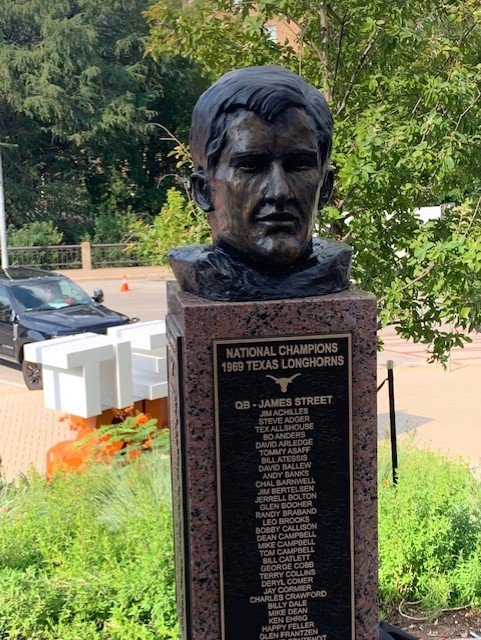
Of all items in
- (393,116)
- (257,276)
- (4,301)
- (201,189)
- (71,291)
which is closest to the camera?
(257,276)

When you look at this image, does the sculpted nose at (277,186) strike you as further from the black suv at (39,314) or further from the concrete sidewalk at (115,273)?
the concrete sidewalk at (115,273)

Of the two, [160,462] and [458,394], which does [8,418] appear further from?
[458,394]

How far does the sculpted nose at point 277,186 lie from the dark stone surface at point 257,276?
0.35 metres

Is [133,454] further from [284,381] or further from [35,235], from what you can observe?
[35,235]

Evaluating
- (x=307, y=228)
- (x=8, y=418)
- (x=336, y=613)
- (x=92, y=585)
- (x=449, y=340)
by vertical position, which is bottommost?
(x=8, y=418)

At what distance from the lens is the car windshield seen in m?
14.1

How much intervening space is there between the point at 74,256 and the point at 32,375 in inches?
870

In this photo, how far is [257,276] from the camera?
3707 millimetres

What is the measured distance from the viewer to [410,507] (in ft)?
18.5

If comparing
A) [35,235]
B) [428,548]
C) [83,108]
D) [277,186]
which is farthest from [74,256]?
[277,186]

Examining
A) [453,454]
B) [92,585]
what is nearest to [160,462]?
[92,585]

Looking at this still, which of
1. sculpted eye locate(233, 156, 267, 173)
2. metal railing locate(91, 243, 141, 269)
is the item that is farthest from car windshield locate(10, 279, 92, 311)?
metal railing locate(91, 243, 141, 269)

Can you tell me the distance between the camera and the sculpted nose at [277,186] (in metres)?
3.58

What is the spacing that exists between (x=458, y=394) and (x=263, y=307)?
907cm
